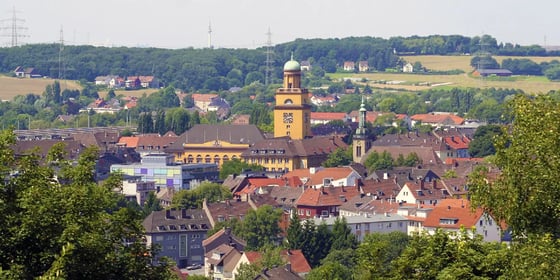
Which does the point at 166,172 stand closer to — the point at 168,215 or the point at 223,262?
the point at 168,215

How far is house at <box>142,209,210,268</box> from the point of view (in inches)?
2837

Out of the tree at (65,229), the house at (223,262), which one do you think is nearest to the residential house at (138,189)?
the house at (223,262)

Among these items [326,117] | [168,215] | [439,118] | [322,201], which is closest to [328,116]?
[326,117]

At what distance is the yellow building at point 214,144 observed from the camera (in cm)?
12369

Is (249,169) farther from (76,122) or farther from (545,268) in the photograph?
Result: (545,268)

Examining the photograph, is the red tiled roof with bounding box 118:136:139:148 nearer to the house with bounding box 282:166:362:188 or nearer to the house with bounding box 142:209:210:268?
the house with bounding box 282:166:362:188

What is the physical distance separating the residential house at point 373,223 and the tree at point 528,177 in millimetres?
51365

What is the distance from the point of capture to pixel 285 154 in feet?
383

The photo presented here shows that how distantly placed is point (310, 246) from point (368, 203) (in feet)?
58.8

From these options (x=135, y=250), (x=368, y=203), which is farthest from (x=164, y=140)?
(x=135, y=250)

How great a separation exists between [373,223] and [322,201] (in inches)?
385

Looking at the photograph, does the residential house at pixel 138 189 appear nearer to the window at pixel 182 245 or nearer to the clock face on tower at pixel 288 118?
the window at pixel 182 245

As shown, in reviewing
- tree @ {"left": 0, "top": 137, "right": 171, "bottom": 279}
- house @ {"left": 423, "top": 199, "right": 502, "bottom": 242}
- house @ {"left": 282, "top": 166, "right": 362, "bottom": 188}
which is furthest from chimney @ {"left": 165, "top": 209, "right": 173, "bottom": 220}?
tree @ {"left": 0, "top": 137, "right": 171, "bottom": 279}

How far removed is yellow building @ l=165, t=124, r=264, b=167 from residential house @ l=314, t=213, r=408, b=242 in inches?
1719
